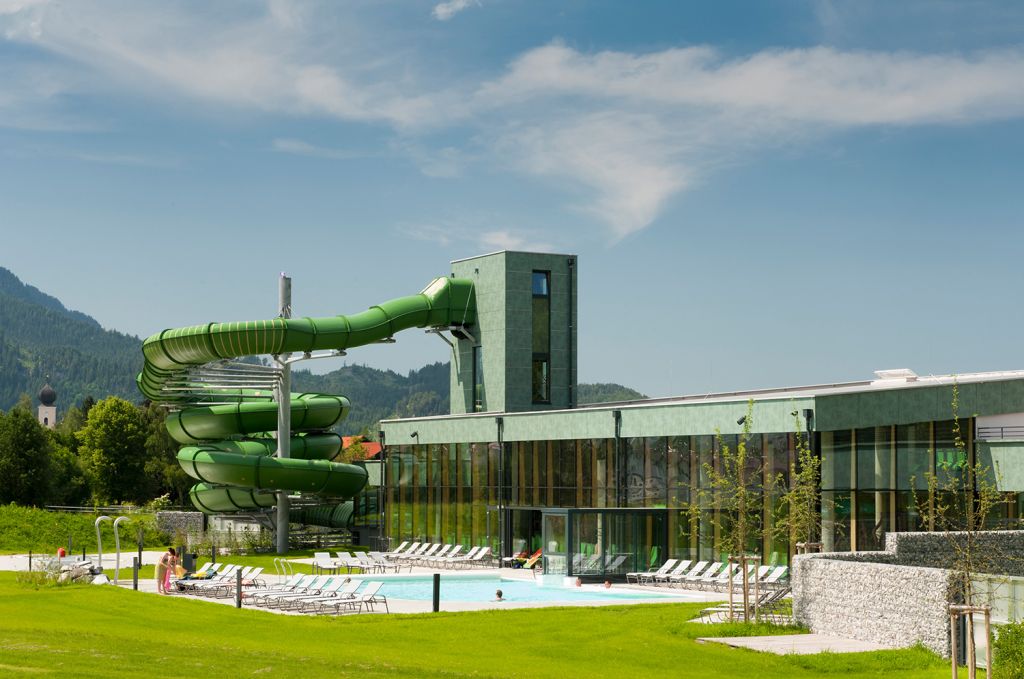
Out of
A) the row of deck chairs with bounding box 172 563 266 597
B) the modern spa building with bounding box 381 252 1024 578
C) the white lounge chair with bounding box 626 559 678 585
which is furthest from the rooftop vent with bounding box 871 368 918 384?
the row of deck chairs with bounding box 172 563 266 597

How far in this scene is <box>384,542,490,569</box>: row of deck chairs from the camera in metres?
45.3

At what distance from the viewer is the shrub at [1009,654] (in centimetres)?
1750

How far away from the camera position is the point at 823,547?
33.8 m

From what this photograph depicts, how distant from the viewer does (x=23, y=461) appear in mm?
78562

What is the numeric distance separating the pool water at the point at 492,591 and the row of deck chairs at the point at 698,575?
4.83 ft

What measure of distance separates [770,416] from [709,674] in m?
15.9

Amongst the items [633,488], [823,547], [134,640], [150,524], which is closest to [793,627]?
[823,547]

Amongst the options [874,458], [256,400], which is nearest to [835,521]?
[874,458]

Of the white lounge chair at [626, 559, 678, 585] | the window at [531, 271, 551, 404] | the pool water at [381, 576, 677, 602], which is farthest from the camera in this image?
the window at [531, 271, 551, 404]

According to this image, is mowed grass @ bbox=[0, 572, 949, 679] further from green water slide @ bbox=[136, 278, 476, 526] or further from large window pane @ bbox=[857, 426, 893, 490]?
green water slide @ bbox=[136, 278, 476, 526]

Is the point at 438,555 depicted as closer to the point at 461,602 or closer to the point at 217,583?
the point at 217,583

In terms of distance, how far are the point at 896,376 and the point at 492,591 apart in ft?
50.0

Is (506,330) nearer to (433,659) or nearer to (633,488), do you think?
(633,488)

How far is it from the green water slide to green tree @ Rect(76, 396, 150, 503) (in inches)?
1436
